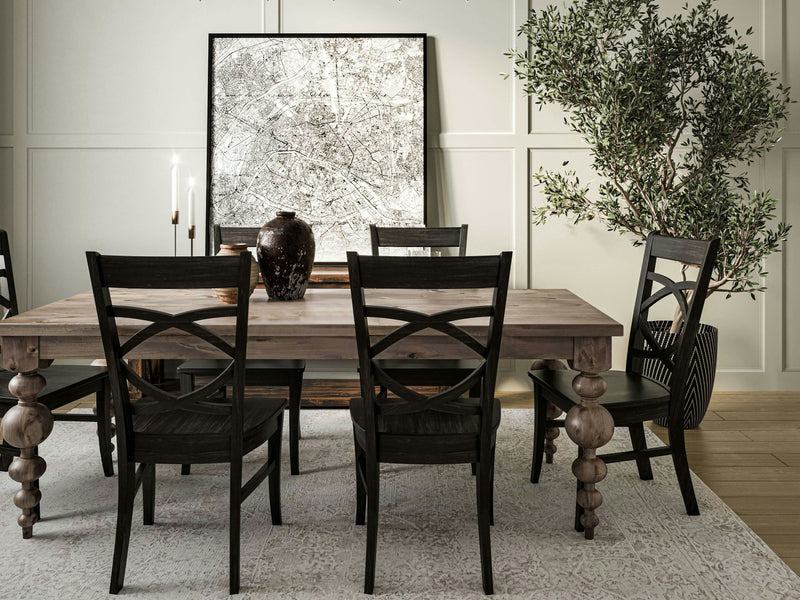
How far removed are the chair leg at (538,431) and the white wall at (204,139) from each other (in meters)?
1.72

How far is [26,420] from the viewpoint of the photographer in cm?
220

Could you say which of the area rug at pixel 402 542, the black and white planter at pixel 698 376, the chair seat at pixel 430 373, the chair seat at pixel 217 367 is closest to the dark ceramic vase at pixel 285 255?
the chair seat at pixel 217 367

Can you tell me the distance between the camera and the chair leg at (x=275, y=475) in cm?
231

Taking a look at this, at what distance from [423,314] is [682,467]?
1177 mm

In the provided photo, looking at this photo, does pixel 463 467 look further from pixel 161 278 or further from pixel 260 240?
pixel 161 278

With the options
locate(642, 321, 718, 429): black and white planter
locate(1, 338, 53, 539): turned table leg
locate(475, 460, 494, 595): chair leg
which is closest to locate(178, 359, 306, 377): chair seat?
locate(1, 338, 53, 539): turned table leg

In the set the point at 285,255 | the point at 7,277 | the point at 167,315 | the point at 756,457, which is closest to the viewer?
the point at 167,315

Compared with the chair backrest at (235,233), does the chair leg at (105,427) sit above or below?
below

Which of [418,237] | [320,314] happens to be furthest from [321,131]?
[320,314]

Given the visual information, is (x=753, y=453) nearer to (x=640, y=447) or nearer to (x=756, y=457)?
(x=756, y=457)

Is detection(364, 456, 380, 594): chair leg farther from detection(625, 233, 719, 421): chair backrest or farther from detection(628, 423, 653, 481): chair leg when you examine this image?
detection(625, 233, 719, 421): chair backrest

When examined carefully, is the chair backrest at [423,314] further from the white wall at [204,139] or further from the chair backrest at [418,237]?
the white wall at [204,139]

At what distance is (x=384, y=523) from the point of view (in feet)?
7.99

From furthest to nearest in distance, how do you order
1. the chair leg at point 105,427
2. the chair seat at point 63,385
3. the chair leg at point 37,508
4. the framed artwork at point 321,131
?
the framed artwork at point 321,131 → the chair leg at point 105,427 → the chair seat at point 63,385 → the chair leg at point 37,508
